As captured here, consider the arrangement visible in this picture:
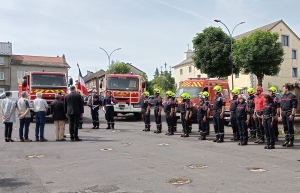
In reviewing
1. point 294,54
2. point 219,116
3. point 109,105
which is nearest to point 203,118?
point 219,116

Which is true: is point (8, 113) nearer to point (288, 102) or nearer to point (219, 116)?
point (219, 116)

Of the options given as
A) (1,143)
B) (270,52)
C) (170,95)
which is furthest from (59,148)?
(270,52)

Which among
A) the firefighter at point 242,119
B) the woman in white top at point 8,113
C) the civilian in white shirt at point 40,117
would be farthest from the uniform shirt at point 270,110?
the woman in white top at point 8,113

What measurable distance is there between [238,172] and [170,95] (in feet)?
25.1

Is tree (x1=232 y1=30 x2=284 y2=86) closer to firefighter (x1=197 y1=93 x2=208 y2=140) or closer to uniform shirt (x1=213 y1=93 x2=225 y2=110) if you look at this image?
firefighter (x1=197 y1=93 x2=208 y2=140)

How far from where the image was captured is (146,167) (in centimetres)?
799

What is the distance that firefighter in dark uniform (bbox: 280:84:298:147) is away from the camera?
1083 centimetres

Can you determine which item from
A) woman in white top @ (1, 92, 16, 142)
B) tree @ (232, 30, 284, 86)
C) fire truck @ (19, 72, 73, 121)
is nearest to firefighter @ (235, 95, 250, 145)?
woman in white top @ (1, 92, 16, 142)

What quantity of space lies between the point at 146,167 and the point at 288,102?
5.42 meters

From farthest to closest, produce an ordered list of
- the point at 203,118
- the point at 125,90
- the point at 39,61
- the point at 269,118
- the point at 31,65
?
the point at 39,61
the point at 31,65
the point at 125,90
the point at 203,118
the point at 269,118

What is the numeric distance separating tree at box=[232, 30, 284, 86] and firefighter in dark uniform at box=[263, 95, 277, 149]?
28.2 metres

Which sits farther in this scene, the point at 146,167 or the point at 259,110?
the point at 259,110

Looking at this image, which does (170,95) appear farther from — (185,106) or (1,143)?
(1,143)

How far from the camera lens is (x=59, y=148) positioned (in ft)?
35.6
